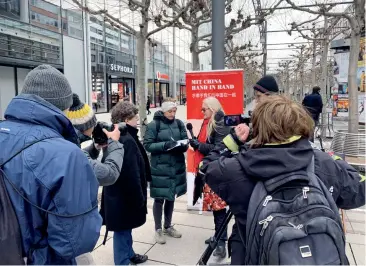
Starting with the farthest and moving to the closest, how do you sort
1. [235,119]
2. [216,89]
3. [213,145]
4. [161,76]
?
[161,76] → [216,89] → [213,145] → [235,119]

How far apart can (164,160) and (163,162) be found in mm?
27

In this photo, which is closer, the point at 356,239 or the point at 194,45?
the point at 356,239

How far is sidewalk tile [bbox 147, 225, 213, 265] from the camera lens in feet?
11.4

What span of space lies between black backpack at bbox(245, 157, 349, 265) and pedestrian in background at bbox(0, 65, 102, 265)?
739 millimetres

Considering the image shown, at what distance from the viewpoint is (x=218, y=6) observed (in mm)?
4656

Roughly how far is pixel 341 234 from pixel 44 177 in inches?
50.7

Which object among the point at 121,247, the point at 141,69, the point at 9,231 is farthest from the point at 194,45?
the point at 9,231

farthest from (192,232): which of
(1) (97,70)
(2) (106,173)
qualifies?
(1) (97,70)

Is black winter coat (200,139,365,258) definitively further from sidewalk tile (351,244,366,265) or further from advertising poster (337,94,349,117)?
advertising poster (337,94,349,117)

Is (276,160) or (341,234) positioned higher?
(276,160)

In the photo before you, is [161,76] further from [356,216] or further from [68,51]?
[356,216]

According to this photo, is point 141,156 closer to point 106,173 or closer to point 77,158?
point 106,173

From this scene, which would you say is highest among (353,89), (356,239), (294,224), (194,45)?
(194,45)

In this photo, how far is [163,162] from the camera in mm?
3816
